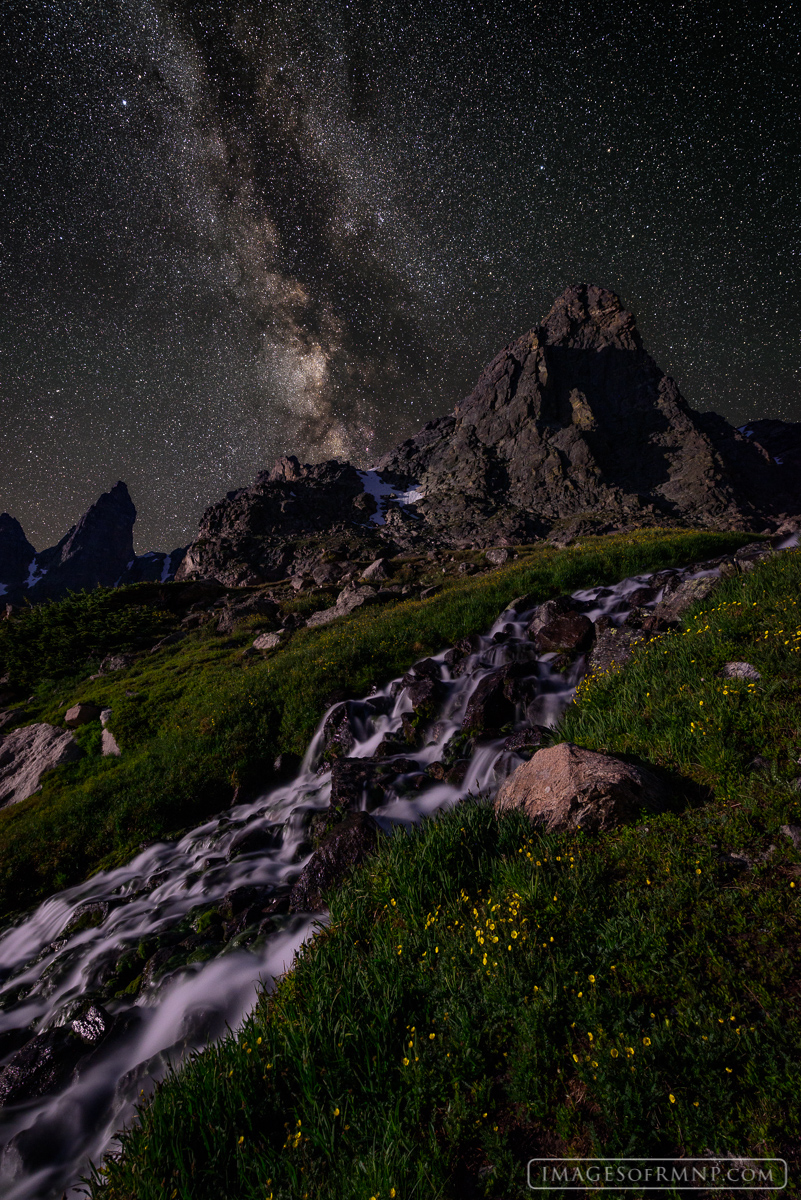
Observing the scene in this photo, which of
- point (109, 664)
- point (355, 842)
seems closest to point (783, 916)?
point (355, 842)

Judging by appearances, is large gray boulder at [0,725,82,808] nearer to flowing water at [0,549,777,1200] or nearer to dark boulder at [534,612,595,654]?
flowing water at [0,549,777,1200]

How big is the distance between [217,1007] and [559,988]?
14.2ft

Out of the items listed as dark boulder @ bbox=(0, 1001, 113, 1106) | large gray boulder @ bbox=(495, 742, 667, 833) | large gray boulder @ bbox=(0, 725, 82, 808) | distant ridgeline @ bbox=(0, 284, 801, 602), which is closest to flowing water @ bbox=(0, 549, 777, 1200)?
dark boulder @ bbox=(0, 1001, 113, 1106)

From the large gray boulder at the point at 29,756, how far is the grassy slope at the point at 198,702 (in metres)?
0.63

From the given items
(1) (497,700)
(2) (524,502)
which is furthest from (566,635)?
(2) (524,502)

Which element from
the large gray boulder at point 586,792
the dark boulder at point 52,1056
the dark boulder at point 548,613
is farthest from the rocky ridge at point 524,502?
the large gray boulder at point 586,792

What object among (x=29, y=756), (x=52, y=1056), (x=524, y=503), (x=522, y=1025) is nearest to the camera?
(x=522, y=1025)

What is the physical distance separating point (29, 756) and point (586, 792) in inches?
682

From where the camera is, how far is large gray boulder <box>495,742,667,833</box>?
4.81 meters

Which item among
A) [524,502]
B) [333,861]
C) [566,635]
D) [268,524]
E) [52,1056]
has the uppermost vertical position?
[268,524]

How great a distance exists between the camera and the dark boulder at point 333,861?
6.37m

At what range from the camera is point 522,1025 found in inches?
119

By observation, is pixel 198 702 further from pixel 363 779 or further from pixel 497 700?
pixel 497 700

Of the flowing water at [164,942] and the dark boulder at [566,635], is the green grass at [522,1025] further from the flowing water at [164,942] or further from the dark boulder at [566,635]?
the dark boulder at [566,635]
